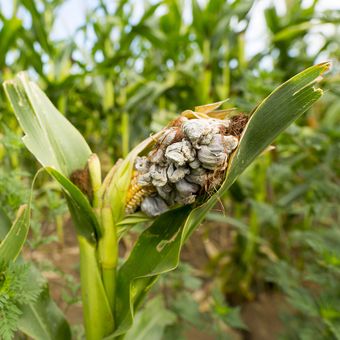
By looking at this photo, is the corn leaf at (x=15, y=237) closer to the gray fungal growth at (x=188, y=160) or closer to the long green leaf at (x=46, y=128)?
the long green leaf at (x=46, y=128)

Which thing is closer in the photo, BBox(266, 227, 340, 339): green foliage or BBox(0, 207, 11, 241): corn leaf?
BBox(0, 207, 11, 241): corn leaf

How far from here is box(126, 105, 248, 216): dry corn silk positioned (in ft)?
1.47

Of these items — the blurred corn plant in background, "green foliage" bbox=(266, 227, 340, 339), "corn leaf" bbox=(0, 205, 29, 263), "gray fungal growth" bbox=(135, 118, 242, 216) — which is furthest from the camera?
the blurred corn plant in background

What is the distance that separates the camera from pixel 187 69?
174cm

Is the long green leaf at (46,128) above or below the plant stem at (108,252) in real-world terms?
above

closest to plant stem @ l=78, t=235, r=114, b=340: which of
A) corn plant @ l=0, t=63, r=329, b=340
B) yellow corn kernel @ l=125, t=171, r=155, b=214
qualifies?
corn plant @ l=0, t=63, r=329, b=340

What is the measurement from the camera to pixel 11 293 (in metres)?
0.52

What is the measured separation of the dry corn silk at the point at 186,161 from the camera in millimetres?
447

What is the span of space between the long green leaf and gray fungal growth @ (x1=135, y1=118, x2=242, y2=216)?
15cm

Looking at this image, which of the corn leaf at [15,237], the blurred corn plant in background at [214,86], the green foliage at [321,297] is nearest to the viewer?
the corn leaf at [15,237]

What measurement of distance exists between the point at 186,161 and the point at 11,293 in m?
0.32

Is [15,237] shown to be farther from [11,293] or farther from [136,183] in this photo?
[136,183]

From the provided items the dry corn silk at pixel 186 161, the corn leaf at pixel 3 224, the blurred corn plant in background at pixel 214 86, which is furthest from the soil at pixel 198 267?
the dry corn silk at pixel 186 161

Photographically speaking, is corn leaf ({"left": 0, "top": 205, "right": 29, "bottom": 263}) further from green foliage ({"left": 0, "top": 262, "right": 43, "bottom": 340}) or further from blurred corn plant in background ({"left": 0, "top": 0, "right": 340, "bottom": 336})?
blurred corn plant in background ({"left": 0, "top": 0, "right": 340, "bottom": 336})
